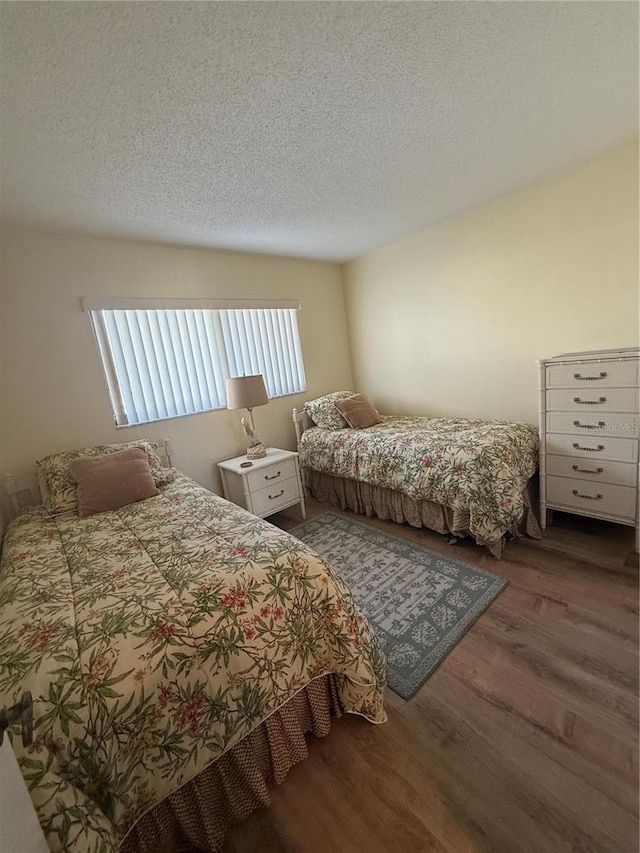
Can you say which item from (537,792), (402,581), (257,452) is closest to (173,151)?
(257,452)

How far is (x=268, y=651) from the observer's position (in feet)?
3.45

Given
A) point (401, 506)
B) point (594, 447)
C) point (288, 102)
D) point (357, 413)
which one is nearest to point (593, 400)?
point (594, 447)

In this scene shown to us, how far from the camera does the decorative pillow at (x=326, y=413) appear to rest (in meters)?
3.19

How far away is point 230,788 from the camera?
1024 millimetres

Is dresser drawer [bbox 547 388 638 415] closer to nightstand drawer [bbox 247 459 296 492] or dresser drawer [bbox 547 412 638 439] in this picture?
dresser drawer [bbox 547 412 638 439]

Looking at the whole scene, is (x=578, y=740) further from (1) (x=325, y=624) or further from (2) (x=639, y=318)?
(2) (x=639, y=318)

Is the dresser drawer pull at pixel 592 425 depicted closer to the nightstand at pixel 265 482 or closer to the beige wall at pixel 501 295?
the beige wall at pixel 501 295

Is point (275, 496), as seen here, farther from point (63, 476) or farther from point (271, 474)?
point (63, 476)

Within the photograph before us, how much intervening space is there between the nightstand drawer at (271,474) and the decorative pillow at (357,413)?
0.69 m

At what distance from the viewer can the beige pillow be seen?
6.26 feet

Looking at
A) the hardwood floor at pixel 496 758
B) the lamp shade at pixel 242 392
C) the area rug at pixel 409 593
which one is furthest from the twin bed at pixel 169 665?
the lamp shade at pixel 242 392

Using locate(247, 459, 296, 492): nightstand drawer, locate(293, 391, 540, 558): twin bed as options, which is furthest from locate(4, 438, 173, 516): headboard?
locate(293, 391, 540, 558): twin bed

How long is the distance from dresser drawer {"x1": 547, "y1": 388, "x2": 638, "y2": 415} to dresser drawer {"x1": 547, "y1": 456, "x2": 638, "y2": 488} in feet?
1.01

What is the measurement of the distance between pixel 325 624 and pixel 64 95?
208 cm
